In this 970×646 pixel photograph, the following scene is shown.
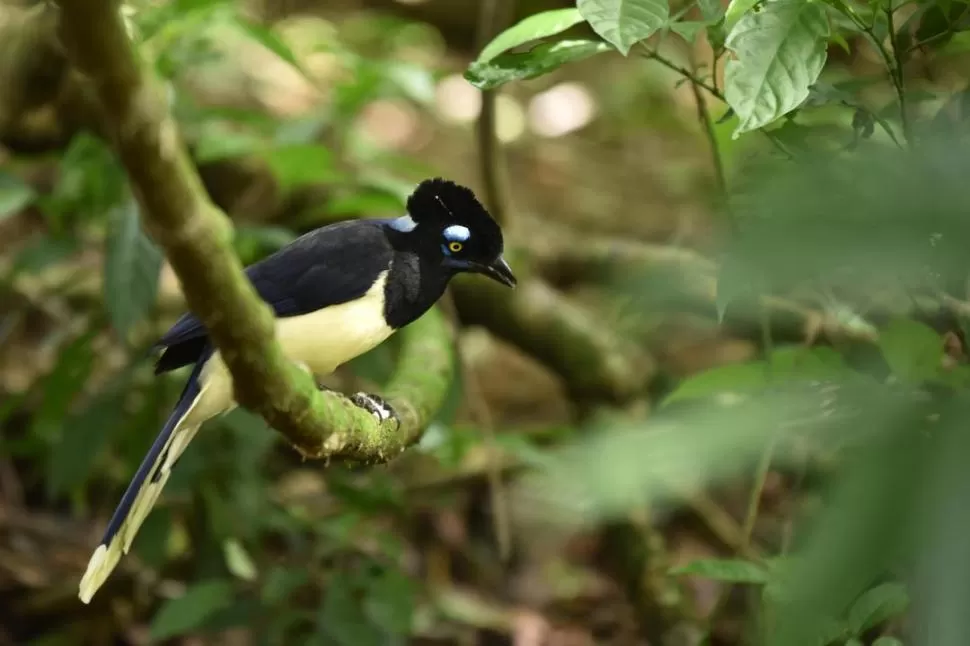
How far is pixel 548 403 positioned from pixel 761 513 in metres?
1.19

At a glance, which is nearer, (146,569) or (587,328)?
(146,569)

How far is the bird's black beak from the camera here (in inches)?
77.3

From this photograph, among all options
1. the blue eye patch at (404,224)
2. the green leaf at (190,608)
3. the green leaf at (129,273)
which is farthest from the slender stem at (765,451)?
the green leaf at (129,273)

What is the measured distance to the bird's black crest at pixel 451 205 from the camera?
192 centimetres

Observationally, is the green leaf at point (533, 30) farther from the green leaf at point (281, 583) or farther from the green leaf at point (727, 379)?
the green leaf at point (281, 583)

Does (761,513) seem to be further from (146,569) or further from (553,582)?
(146,569)

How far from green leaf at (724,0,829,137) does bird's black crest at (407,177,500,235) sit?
25.3 inches

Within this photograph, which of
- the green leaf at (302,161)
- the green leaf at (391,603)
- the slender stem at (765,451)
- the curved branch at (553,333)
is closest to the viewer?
the slender stem at (765,451)

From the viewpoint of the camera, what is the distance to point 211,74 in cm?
611

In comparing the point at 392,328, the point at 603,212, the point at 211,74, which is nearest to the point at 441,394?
the point at 392,328

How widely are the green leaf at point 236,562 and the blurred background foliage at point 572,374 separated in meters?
0.01

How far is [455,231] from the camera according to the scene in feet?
6.37

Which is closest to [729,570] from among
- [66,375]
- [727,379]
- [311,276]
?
[727,379]

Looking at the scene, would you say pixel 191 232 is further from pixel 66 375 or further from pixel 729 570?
pixel 66 375
